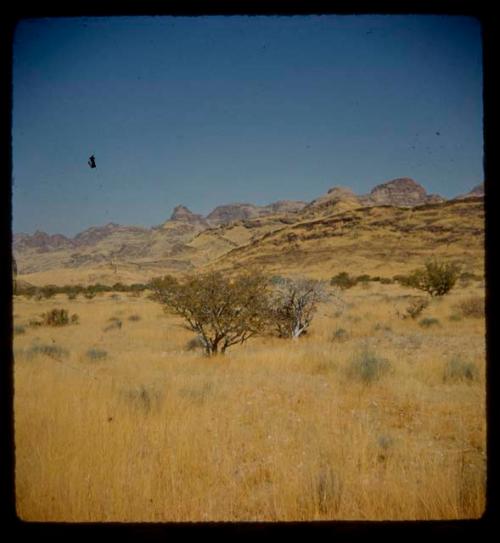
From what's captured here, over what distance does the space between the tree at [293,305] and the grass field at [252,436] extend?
3.63 metres

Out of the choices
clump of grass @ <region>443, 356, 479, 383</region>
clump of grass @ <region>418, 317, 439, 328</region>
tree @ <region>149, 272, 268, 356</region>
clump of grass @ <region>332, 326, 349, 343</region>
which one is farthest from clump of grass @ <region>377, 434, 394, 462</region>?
clump of grass @ <region>418, 317, 439, 328</region>

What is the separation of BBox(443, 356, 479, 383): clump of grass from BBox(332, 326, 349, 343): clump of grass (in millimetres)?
4507

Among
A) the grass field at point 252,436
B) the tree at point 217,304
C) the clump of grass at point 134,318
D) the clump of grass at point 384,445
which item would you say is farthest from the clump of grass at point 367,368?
the clump of grass at point 134,318

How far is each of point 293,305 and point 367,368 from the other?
19.7 feet

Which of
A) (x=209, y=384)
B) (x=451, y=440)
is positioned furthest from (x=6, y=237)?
(x=209, y=384)

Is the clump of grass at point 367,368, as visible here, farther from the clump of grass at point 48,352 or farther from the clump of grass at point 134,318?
the clump of grass at point 134,318

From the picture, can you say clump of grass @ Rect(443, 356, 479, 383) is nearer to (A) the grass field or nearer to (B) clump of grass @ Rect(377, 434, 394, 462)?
(A) the grass field

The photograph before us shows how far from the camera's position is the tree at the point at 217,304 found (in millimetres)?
10094

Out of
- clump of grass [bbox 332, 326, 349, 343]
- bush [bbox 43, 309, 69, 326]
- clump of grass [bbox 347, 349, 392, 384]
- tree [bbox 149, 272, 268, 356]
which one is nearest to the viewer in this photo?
clump of grass [bbox 347, 349, 392, 384]

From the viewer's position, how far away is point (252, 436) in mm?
4527

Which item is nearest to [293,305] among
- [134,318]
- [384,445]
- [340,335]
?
[340,335]

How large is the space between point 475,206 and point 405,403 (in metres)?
84.2

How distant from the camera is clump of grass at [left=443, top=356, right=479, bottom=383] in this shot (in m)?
6.89

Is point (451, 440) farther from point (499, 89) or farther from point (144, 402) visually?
point (499, 89)
